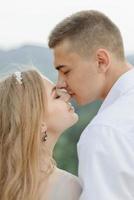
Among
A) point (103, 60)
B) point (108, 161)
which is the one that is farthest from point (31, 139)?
point (103, 60)

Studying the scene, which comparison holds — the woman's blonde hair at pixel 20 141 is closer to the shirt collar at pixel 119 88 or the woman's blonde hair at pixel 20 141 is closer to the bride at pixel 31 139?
the bride at pixel 31 139

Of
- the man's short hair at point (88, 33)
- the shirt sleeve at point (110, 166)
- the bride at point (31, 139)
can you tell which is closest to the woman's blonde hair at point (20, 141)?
the bride at point (31, 139)

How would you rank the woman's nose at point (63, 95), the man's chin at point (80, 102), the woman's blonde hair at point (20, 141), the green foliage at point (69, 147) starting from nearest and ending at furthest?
the woman's blonde hair at point (20, 141), the woman's nose at point (63, 95), the man's chin at point (80, 102), the green foliage at point (69, 147)

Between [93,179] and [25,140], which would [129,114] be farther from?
[25,140]

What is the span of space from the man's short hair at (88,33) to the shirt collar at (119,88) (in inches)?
11.5

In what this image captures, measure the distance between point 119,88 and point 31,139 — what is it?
1.42 feet

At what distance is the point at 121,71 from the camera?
297cm

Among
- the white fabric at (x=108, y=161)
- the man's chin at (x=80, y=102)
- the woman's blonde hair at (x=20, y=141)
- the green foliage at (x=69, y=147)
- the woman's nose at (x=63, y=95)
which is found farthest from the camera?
the green foliage at (x=69, y=147)

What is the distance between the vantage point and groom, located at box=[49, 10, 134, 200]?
241cm

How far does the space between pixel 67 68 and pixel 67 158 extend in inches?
340

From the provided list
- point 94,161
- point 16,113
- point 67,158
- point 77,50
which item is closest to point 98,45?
point 77,50

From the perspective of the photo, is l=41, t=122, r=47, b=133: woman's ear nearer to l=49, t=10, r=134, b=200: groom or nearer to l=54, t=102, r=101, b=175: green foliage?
l=49, t=10, r=134, b=200: groom

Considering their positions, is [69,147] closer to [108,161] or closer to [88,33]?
[88,33]

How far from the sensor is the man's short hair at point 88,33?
3113 millimetres
